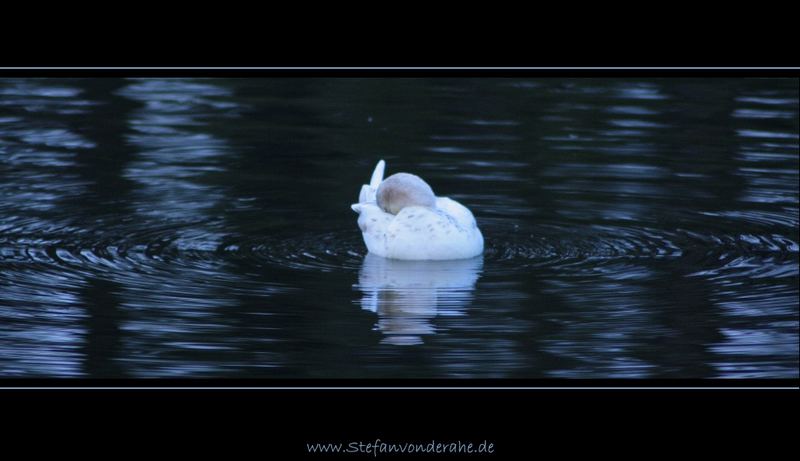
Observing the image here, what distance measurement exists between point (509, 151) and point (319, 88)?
3.55m

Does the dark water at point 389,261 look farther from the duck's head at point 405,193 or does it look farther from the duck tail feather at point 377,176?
the duck's head at point 405,193

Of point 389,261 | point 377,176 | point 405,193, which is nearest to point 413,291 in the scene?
point 389,261

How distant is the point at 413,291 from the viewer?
36.2ft

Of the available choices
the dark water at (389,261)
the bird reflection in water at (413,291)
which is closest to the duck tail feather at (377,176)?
the dark water at (389,261)

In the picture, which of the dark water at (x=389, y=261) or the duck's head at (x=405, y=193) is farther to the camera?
the duck's head at (x=405, y=193)

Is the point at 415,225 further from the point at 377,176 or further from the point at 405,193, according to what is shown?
the point at 377,176

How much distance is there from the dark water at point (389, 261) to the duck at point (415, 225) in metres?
0.14

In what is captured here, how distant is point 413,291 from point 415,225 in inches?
37.8

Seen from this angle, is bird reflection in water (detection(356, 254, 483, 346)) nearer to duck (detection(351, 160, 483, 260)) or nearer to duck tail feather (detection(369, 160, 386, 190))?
duck (detection(351, 160, 483, 260))

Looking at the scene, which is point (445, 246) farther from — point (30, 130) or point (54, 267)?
point (30, 130)

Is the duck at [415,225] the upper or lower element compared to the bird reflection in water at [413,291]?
upper

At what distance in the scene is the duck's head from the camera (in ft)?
40.2

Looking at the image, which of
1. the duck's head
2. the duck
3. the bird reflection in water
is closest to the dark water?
the bird reflection in water

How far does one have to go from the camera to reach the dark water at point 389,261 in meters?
9.66
